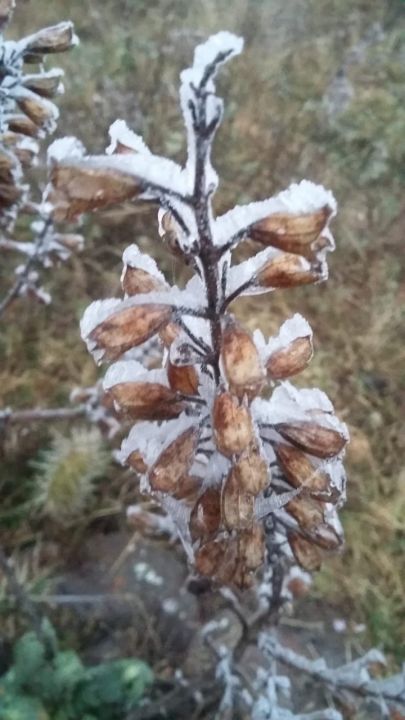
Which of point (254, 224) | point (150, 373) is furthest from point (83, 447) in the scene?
point (254, 224)

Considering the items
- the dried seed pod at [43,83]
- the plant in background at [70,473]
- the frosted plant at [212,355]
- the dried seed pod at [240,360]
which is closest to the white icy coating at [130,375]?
the frosted plant at [212,355]

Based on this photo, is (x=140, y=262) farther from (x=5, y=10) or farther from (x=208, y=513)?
(x=5, y=10)

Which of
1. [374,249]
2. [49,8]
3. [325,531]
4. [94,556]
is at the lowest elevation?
[94,556]

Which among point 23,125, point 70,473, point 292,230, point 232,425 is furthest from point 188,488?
point 70,473

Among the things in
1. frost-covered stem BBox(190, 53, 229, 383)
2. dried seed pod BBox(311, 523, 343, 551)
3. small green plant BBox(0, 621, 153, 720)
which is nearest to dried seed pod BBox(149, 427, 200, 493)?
frost-covered stem BBox(190, 53, 229, 383)

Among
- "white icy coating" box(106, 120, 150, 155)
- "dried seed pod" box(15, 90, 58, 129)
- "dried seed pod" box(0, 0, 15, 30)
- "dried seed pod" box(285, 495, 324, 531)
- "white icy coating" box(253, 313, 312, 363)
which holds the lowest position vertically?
"dried seed pod" box(285, 495, 324, 531)

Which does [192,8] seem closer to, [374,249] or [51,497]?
[374,249]

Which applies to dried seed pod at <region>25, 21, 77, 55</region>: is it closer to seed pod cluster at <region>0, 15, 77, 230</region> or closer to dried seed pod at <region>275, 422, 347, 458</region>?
seed pod cluster at <region>0, 15, 77, 230</region>
